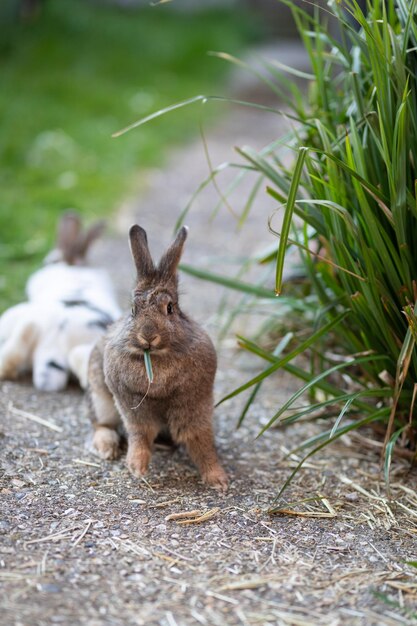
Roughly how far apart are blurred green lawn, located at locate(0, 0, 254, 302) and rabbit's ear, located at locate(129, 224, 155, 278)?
181 cm

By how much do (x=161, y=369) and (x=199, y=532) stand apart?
0.50m

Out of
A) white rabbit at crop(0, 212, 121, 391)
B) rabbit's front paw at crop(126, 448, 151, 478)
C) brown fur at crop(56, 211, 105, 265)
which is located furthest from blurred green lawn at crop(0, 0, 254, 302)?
rabbit's front paw at crop(126, 448, 151, 478)

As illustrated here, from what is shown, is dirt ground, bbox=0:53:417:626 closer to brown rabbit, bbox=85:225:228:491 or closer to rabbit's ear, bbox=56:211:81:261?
brown rabbit, bbox=85:225:228:491

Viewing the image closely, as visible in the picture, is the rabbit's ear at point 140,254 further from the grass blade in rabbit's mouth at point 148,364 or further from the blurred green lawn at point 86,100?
the blurred green lawn at point 86,100

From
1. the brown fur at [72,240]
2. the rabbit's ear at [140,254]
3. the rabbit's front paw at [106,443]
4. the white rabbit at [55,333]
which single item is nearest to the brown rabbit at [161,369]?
the rabbit's ear at [140,254]

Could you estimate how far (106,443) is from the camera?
3.06m

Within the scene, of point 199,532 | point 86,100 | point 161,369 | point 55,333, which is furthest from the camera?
point 86,100

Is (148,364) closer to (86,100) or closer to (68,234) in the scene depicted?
(68,234)

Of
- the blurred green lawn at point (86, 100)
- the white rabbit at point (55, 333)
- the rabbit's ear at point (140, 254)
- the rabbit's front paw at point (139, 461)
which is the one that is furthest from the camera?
the blurred green lawn at point (86, 100)

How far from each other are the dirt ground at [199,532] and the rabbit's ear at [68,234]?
94 cm

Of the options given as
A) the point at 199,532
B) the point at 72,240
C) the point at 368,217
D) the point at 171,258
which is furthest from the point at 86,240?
the point at 199,532

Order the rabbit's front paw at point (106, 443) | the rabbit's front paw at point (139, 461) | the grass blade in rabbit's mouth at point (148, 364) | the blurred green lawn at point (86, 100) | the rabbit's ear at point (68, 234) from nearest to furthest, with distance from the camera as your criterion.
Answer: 1. the grass blade in rabbit's mouth at point (148, 364)
2. the rabbit's front paw at point (139, 461)
3. the rabbit's front paw at point (106, 443)
4. the rabbit's ear at point (68, 234)
5. the blurred green lawn at point (86, 100)

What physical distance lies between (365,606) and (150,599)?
21.2 inches

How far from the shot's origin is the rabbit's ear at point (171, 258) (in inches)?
110
